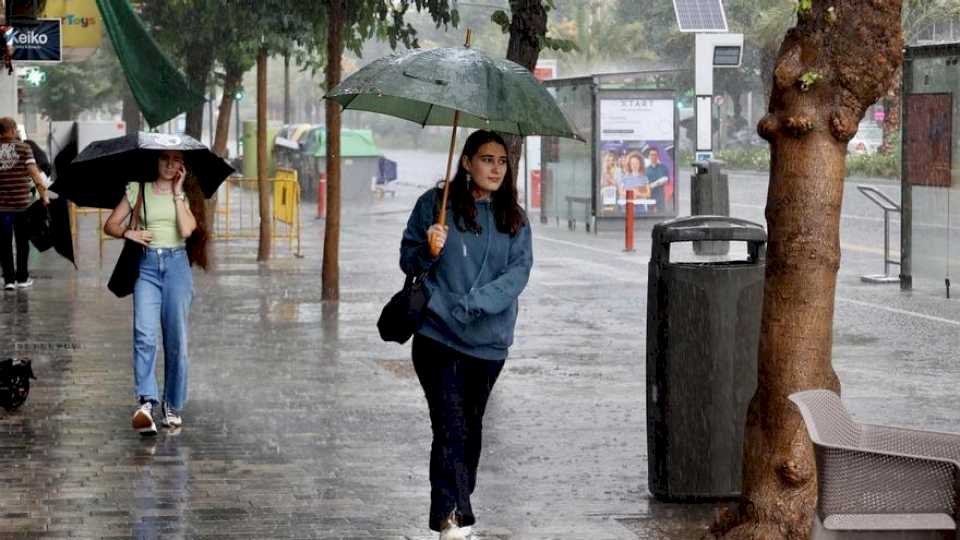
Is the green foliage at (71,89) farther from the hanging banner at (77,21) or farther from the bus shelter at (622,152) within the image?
the hanging banner at (77,21)

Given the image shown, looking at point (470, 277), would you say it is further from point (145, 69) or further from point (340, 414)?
point (145, 69)

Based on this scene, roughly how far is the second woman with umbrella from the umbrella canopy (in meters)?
2.89

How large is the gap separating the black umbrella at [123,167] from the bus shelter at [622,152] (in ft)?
57.8

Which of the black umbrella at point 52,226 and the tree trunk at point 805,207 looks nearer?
the tree trunk at point 805,207

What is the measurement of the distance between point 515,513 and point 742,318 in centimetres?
134

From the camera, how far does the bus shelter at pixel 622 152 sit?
1112 inches

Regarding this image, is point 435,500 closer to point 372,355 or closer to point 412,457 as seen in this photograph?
point 412,457

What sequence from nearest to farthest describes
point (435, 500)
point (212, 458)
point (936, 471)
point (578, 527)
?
point (936, 471), point (435, 500), point (578, 527), point (212, 458)

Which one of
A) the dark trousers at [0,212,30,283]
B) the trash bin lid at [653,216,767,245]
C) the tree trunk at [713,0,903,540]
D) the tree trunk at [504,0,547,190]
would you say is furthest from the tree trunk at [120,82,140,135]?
the tree trunk at [713,0,903,540]

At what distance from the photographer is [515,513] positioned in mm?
8031

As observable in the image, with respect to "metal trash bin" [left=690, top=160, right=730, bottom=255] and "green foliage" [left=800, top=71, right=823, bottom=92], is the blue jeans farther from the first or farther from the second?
"metal trash bin" [left=690, top=160, right=730, bottom=255]

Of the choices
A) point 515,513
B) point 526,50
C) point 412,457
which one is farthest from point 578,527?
point 526,50

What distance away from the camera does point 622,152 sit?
28375 mm

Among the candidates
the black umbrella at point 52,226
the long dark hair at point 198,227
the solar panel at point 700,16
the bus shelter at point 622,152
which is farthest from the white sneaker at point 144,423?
the bus shelter at point 622,152
